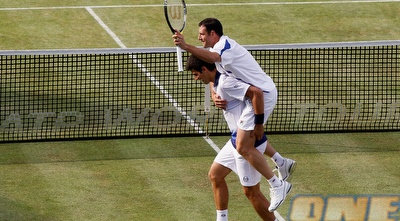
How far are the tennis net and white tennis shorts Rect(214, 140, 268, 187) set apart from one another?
5152mm

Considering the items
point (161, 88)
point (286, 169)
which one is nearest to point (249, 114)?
point (286, 169)

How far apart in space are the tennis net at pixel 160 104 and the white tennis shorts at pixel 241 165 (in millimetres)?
5152

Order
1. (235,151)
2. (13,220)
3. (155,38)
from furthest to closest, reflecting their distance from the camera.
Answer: (155,38) → (13,220) → (235,151)

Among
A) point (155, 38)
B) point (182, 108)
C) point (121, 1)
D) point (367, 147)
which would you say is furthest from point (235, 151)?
point (121, 1)

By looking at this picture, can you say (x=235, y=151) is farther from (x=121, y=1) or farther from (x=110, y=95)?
(x=121, y=1)

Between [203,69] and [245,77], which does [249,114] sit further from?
[203,69]

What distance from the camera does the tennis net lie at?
19.6 metres

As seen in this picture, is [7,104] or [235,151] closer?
[235,151]

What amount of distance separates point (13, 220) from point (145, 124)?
5.25 meters

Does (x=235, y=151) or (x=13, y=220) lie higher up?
(x=235, y=151)

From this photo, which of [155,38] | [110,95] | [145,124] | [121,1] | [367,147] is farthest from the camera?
[121,1]

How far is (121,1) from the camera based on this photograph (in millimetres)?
29000

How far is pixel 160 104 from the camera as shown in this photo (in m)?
21.3

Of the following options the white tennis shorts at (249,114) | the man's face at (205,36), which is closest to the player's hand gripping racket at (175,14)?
the man's face at (205,36)
